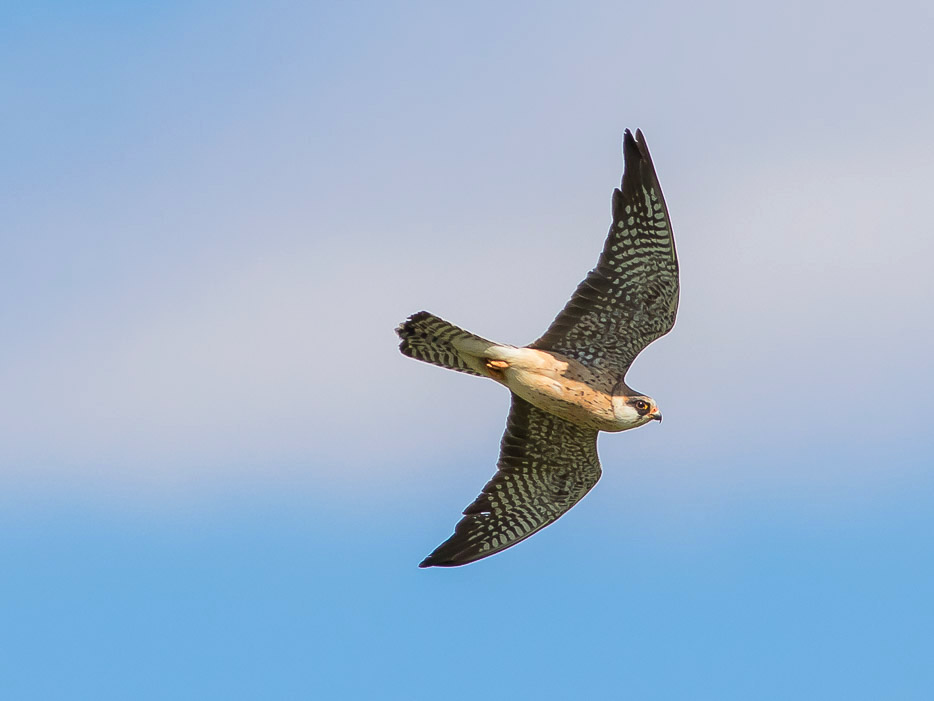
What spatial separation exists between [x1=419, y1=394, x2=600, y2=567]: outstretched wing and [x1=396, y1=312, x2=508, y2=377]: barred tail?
892mm

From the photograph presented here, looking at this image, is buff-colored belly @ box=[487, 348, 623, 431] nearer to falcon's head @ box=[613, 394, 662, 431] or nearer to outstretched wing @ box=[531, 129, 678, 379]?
falcon's head @ box=[613, 394, 662, 431]

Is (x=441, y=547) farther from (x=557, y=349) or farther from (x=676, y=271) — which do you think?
(x=676, y=271)

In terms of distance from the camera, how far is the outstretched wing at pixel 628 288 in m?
12.5

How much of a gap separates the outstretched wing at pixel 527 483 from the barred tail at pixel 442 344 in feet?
2.93

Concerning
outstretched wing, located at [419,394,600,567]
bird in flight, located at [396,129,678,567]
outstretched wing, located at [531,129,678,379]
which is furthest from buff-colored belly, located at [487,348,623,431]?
outstretched wing, located at [419,394,600,567]

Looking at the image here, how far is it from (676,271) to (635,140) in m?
1.26

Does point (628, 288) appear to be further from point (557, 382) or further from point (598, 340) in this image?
point (557, 382)

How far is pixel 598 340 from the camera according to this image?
507 inches

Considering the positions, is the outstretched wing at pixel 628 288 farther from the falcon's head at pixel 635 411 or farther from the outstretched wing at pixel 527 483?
the outstretched wing at pixel 527 483

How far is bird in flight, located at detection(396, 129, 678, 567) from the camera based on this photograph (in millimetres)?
12461

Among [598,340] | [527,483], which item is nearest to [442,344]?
[598,340]

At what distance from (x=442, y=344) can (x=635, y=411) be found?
5.95 ft

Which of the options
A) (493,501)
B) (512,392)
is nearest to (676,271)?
(512,392)

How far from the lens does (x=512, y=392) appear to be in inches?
525
